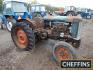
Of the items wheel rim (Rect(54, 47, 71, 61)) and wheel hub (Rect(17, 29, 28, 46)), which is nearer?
wheel rim (Rect(54, 47, 71, 61))

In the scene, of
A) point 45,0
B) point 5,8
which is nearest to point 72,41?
point 5,8

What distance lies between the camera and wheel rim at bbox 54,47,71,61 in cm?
537

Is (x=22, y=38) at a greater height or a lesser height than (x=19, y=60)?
greater

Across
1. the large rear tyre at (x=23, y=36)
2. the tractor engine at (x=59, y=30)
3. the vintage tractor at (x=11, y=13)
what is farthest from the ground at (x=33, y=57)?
the vintage tractor at (x=11, y=13)

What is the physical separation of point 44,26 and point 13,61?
1767 mm

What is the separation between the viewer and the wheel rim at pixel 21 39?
633cm

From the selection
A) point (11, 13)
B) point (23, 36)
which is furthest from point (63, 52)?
point (11, 13)

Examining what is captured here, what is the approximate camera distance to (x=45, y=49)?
6.58 meters

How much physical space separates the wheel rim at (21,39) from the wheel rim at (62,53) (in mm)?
1267

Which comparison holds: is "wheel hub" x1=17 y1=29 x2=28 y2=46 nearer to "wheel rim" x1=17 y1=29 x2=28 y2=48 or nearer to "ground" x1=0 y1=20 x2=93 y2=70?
"wheel rim" x1=17 y1=29 x2=28 y2=48

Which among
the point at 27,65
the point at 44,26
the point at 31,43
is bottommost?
the point at 27,65

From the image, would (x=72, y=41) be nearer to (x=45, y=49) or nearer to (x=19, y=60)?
(x=45, y=49)

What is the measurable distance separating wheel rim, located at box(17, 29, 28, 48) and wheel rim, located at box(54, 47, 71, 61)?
1.27 metres

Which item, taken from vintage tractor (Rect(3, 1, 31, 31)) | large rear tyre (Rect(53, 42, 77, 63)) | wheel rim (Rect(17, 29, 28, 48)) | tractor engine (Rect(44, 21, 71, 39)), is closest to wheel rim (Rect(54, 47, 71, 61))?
large rear tyre (Rect(53, 42, 77, 63))
